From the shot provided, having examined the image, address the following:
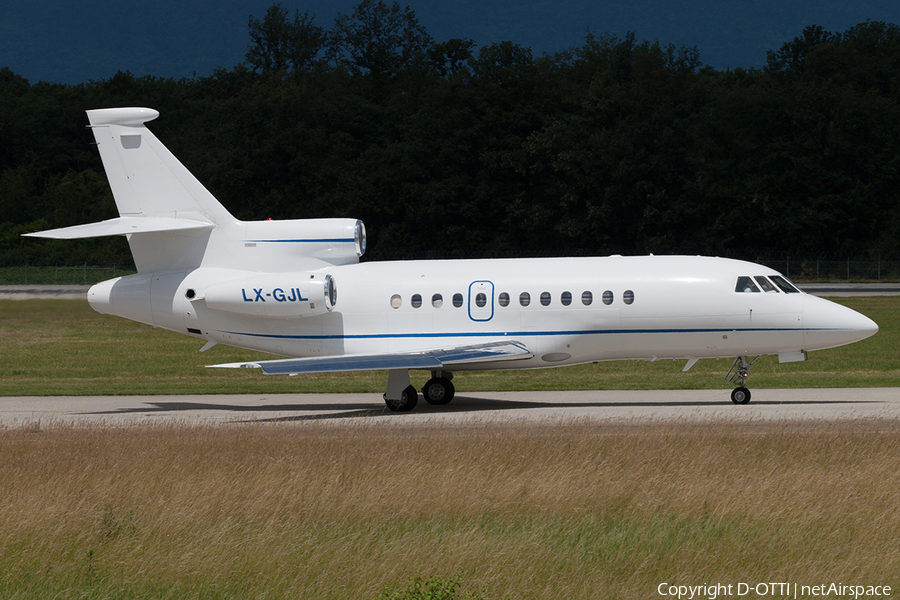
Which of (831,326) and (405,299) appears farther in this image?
(405,299)

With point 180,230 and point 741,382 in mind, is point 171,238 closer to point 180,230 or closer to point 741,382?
point 180,230

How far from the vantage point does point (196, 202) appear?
2592 centimetres

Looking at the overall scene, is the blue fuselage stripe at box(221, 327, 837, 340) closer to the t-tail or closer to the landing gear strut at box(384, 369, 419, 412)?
the landing gear strut at box(384, 369, 419, 412)

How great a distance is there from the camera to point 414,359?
22.9 meters

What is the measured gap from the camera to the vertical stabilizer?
2559 centimetres

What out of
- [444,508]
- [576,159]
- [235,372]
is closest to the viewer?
[444,508]

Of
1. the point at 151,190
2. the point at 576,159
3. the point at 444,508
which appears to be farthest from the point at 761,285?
the point at 576,159

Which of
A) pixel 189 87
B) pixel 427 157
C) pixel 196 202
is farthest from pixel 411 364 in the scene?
pixel 189 87

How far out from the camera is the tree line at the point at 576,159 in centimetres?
7406

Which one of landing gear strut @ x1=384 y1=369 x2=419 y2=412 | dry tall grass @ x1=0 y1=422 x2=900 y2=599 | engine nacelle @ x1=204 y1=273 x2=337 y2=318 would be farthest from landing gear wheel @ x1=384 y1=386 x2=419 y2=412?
dry tall grass @ x1=0 y1=422 x2=900 y2=599

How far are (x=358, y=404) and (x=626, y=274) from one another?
772 cm

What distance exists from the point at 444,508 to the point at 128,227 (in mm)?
15246

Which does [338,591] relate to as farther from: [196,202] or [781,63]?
[781,63]

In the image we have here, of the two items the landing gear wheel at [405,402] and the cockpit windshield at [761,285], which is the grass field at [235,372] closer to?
the landing gear wheel at [405,402]
